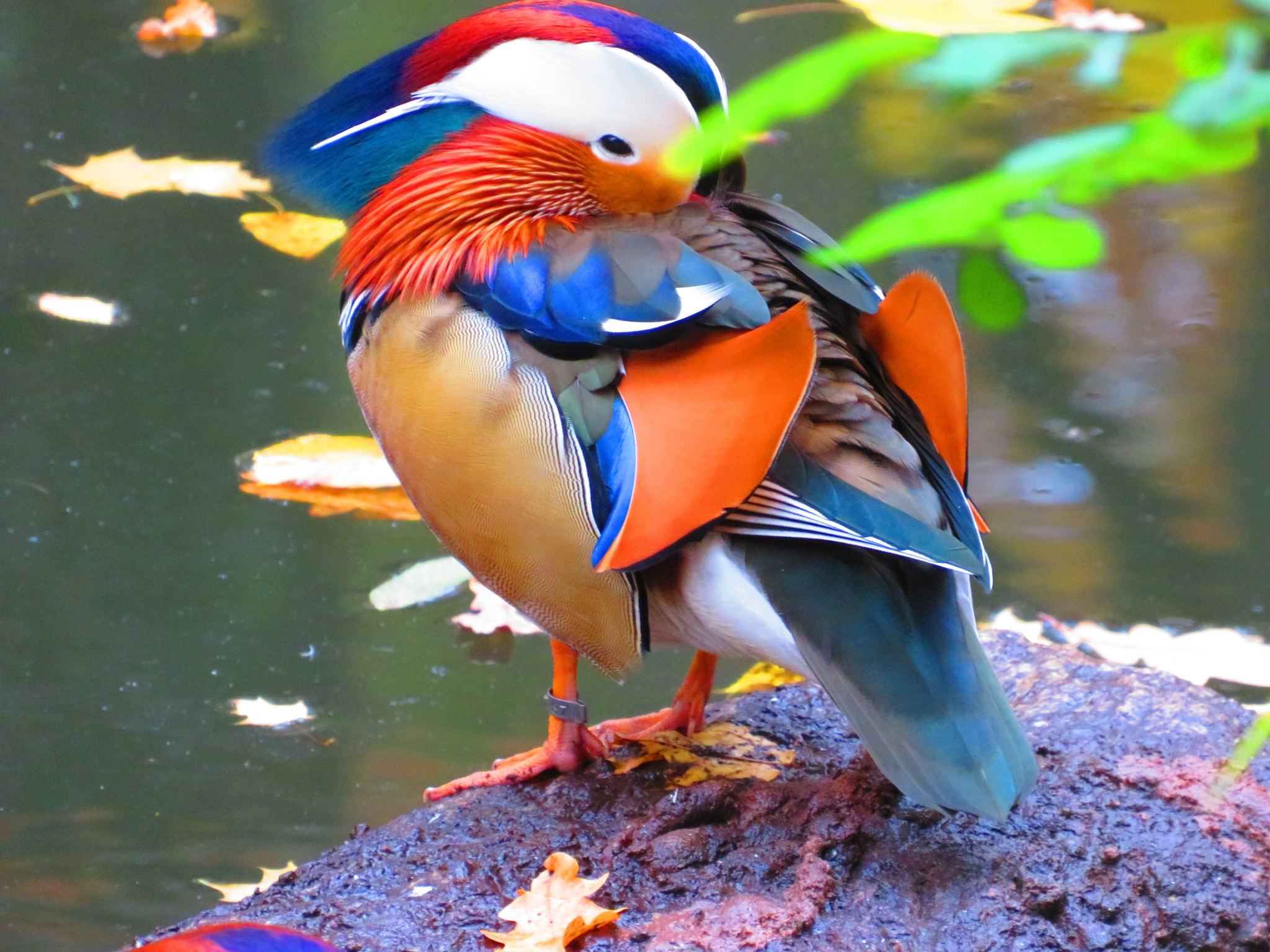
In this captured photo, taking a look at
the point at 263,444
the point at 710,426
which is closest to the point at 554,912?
the point at 710,426

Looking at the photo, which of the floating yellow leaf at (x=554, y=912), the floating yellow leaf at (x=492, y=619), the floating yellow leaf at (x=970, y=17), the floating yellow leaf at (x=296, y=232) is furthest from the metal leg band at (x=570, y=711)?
the floating yellow leaf at (x=970, y=17)

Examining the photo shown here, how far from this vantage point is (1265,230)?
3627 millimetres

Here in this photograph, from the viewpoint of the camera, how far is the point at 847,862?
1.52 m

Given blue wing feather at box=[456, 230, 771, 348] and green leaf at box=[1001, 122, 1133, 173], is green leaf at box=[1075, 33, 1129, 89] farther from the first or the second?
blue wing feather at box=[456, 230, 771, 348]

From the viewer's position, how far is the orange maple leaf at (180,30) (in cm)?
429

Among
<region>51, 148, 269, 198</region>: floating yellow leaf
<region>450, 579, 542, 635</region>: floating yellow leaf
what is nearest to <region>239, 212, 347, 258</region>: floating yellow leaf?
<region>51, 148, 269, 198</region>: floating yellow leaf

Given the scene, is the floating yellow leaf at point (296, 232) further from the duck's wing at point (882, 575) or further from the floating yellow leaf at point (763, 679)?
the duck's wing at point (882, 575)

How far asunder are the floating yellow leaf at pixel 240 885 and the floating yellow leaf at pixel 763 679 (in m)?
0.82

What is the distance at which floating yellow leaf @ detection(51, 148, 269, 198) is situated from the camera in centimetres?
368

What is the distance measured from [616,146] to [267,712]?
51.1 inches

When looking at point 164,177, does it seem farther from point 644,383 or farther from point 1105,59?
point 1105,59

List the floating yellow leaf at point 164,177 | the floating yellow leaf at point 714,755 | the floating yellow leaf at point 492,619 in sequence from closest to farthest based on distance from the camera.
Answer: the floating yellow leaf at point 714,755
the floating yellow leaf at point 492,619
the floating yellow leaf at point 164,177

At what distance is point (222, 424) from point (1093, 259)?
2715 mm

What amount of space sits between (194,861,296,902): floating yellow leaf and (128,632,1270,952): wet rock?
403 millimetres
